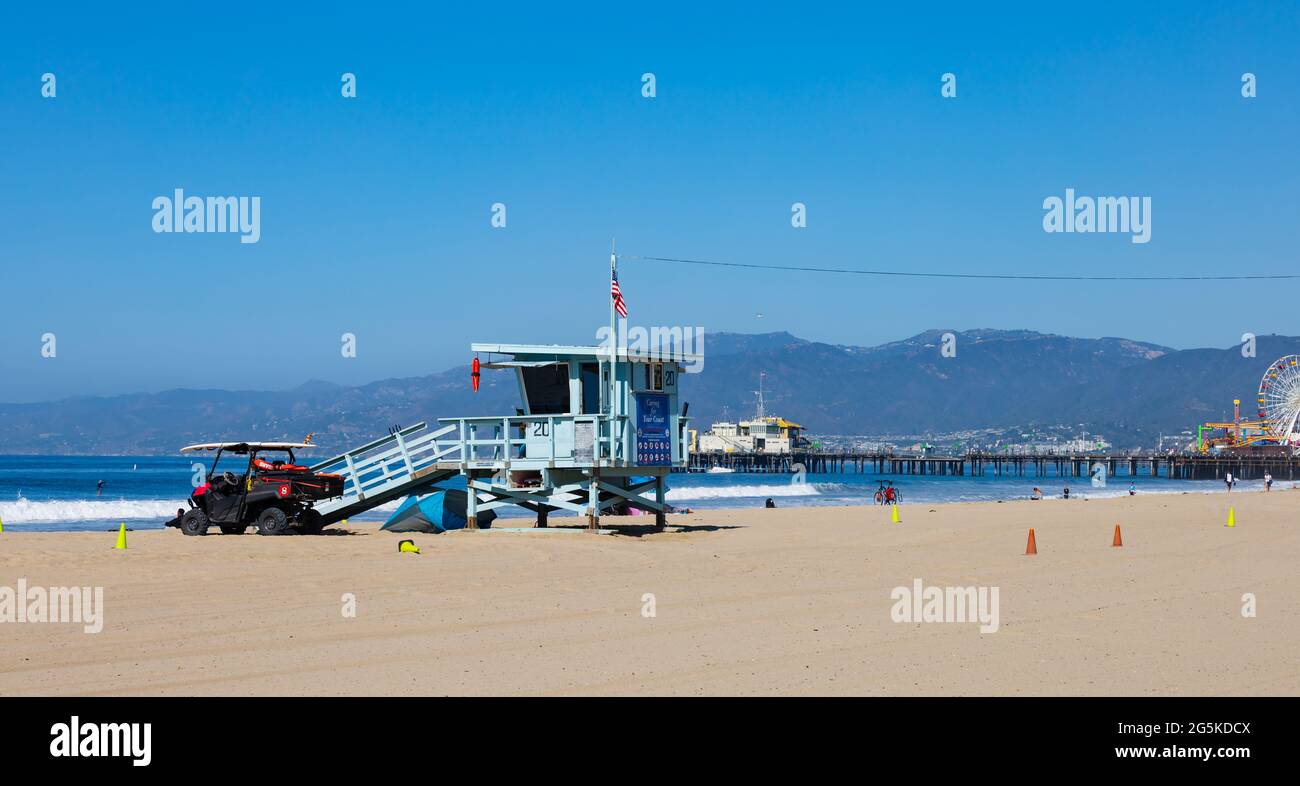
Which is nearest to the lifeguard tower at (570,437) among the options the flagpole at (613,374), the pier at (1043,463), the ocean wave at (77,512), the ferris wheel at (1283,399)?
the flagpole at (613,374)

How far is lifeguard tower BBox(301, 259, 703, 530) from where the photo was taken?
25.5m

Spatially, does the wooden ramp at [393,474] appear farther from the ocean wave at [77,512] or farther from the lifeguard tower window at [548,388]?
the ocean wave at [77,512]

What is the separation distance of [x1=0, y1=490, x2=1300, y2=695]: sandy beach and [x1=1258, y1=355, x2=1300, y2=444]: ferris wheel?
15333cm

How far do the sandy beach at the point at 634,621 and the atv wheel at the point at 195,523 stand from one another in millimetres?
1701

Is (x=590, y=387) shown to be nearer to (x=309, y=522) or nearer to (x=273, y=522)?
(x=309, y=522)

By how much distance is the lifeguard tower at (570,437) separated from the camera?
25453 millimetres

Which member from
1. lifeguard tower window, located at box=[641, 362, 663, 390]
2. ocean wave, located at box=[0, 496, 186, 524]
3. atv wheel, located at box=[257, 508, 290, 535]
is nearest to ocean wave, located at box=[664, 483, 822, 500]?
ocean wave, located at box=[0, 496, 186, 524]

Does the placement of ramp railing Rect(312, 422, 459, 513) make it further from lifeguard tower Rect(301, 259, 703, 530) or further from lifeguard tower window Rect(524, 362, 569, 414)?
lifeguard tower window Rect(524, 362, 569, 414)

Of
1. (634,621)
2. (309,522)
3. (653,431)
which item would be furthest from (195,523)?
(634,621)

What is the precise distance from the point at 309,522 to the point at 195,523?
7.20ft
